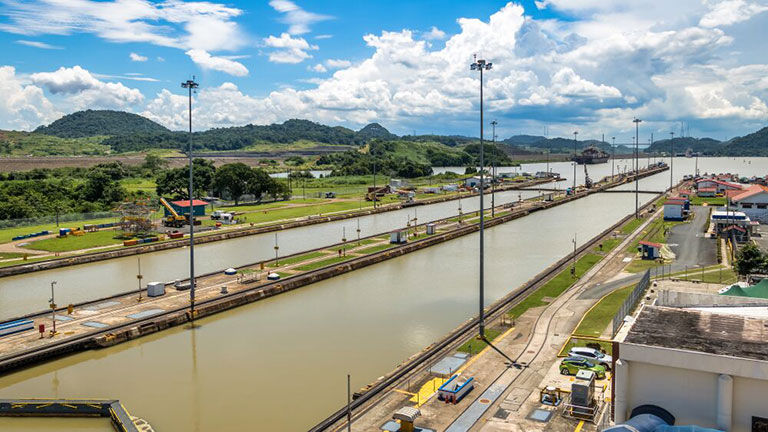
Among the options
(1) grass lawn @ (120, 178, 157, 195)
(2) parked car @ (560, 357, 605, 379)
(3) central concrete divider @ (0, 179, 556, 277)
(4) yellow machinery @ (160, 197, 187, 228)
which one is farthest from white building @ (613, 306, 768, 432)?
(1) grass lawn @ (120, 178, 157, 195)

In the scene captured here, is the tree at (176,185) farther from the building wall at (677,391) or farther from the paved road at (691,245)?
the building wall at (677,391)

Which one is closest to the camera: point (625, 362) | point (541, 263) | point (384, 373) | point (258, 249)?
point (625, 362)

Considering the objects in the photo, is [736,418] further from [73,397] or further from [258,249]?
[258,249]

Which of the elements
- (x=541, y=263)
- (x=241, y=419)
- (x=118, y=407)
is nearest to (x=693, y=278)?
(x=541, y=263)

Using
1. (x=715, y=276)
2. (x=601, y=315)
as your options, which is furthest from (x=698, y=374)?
(x=715, y=276)

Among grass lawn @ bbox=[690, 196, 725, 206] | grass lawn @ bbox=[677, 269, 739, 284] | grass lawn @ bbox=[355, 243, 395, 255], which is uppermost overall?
grass lawn @ bbox=[690, 196, 725, 206]

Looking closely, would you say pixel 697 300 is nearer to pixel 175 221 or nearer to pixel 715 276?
pixel 715 276

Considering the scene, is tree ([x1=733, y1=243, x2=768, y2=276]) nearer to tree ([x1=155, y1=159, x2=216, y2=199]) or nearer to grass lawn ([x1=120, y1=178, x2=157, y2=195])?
tree ([x1=155, y1=159, x2=216, y2=199])
